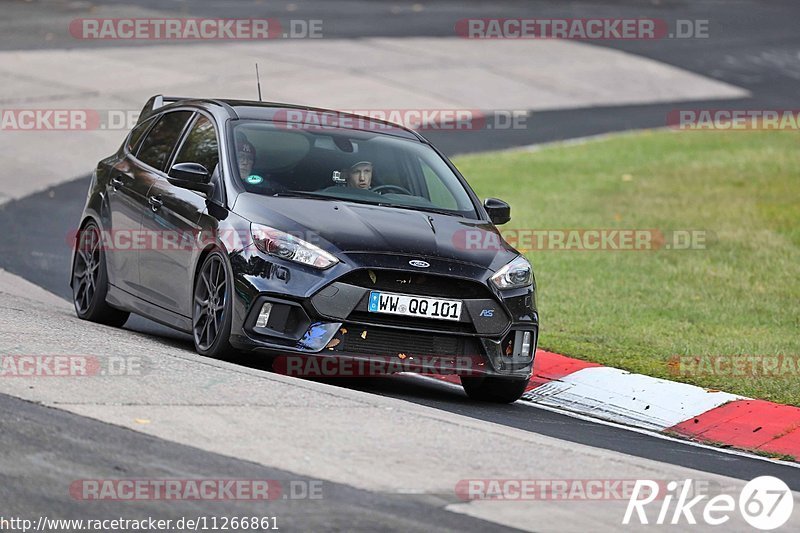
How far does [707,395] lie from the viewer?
33.3 feet

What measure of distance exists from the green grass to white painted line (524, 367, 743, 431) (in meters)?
0.36

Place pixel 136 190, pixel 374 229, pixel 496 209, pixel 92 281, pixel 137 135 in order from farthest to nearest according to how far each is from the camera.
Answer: pixel 137 135 → pixel 92 281 → pixel 136 190 → pixel 496 209 → pixel 374 229

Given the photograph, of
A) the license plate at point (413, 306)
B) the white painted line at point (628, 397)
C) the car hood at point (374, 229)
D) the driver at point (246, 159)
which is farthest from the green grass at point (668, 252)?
the driver at point (246, 159)

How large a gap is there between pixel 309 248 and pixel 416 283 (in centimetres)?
66

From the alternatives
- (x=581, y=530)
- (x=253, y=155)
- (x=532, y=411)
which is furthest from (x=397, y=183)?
(x=581, y=530)

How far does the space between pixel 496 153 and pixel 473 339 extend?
13900 millimetres

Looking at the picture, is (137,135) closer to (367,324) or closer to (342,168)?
(342,168)

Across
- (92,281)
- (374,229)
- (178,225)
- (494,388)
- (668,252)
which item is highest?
(374,229)

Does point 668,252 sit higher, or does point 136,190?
point 136,190

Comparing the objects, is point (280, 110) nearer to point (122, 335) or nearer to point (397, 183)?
point (397, 183)

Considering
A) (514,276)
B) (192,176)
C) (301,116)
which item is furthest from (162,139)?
(514,276)

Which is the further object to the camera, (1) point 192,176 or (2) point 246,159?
(2) point 246,159

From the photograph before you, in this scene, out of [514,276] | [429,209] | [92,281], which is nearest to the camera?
[514,276]

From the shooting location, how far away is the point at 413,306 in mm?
8828
